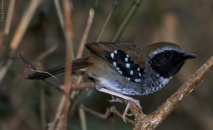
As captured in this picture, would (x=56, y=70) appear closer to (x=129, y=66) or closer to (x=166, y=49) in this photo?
(x=129, y=66)

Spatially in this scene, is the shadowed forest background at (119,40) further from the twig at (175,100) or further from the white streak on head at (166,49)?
the twig at (175,100)

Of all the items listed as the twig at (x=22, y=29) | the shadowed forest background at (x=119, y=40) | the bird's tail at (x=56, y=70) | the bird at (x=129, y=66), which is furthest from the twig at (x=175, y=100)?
the shadowed forest background at (x=119, y=40)

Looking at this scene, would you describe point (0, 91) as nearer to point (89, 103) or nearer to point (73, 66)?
point (89, 103)

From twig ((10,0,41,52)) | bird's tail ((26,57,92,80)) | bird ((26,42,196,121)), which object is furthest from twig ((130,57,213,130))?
twig ((10,0,41,52))

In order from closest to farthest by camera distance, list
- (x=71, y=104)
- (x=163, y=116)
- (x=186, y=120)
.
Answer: (x=163, y=116), (x=71, y=104), (x=186, y=120)

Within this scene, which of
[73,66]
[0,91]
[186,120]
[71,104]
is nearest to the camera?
[73,66]

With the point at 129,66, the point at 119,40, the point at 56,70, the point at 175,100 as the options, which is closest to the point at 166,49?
the point at 129,66

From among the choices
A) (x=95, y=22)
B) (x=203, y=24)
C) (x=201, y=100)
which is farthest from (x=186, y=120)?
(x=95, y=22)

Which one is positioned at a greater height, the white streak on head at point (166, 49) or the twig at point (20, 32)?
the white streak on head at point (166, 49)
